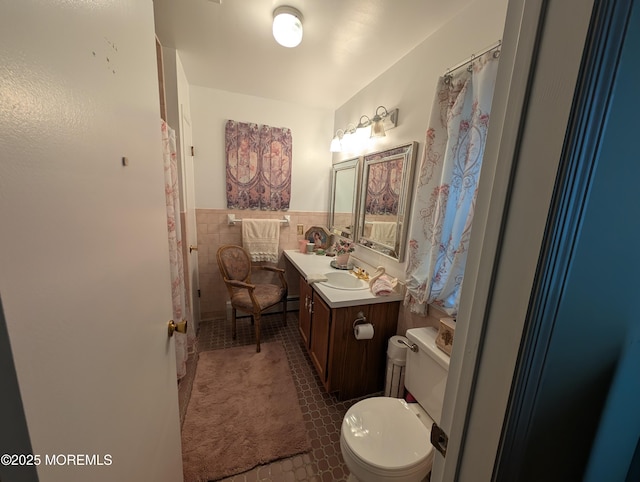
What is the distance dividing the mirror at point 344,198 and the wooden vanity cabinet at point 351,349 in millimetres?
894

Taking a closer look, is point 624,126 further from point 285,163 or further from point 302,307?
point 285,163

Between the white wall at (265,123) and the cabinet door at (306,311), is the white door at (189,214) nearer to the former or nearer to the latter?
the white wall at (265,123)

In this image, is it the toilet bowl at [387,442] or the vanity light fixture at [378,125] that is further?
the vanity light fixture at [378,125]

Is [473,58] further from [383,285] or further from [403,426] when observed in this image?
[403,426]

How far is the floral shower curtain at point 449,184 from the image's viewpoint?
1.10 m

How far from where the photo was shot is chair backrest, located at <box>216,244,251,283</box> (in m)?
2.49

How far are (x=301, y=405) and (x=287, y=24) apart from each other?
238 cm

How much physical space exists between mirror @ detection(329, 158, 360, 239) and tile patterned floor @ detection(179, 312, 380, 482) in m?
1.20

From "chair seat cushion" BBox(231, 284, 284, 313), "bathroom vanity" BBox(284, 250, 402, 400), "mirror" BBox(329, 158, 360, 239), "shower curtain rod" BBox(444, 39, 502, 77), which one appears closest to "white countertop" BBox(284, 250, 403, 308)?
Answer: "bathroom vanity" BBox(284, 250, 402, 400)

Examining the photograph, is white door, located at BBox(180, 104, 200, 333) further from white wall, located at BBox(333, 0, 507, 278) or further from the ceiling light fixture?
white wall, located at BBox(333, 0, 507, 278)

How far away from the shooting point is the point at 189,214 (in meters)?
2.23

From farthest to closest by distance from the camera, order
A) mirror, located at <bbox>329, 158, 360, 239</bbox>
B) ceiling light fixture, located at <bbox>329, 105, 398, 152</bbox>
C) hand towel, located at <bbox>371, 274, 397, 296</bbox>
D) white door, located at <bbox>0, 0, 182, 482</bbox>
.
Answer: mirror, located at <bbox>329, 158, 360, 239</bbox>, ceiling light fixture, located at <bbox>329, 105, 398, 152</bbox>, hand towel, located at <bbox>371, 274, 397, 296</bbox>, white door, located at <bbox>0, 0, 182, 482</bbox>

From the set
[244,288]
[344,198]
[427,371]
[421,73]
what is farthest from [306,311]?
[421,73]

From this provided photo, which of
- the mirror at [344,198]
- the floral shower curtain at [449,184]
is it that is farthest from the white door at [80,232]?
the mirror at [344,198]
